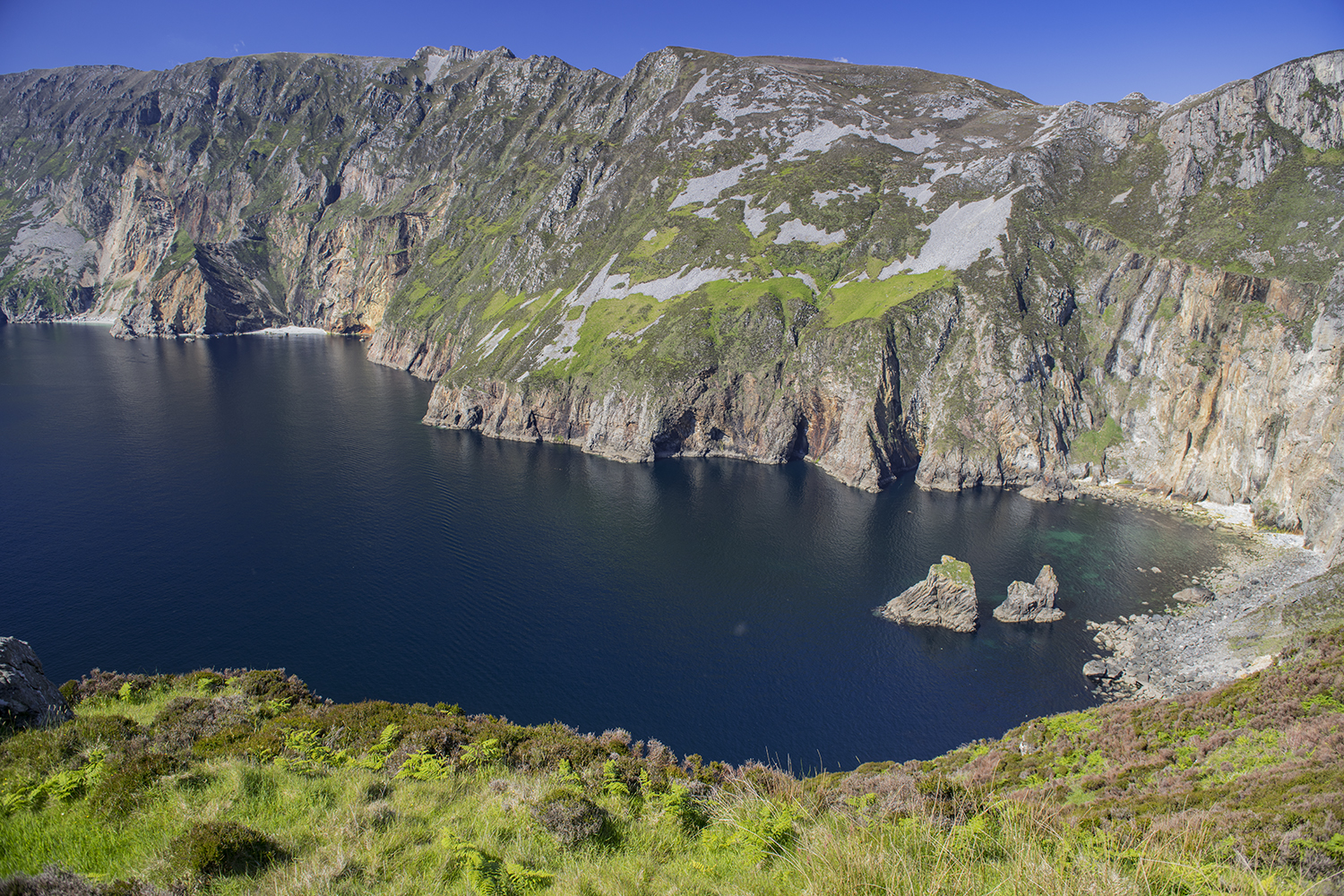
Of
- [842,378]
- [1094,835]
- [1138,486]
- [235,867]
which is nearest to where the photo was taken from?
[235,867]

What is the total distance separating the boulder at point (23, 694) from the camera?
16.2 meters

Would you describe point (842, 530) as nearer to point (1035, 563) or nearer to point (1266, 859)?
point (1035, 563)

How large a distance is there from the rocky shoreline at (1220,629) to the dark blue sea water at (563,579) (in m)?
2.92

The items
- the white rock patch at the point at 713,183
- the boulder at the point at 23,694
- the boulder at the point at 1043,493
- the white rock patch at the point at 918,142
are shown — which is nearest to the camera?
the boulder at the point at 23,694

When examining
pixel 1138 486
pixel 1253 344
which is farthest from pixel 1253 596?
pixel 1253 344

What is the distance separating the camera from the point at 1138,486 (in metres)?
96.9

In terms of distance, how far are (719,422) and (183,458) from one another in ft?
293

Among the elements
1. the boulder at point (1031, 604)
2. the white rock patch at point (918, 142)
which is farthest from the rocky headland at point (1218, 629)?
the white rock patch at point (918, 142)

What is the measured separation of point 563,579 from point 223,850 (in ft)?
200

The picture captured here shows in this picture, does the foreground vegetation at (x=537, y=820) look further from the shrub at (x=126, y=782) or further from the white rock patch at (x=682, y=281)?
the white rock patch at (x=682, y=281)

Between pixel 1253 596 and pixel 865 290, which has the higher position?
pixel 865 290

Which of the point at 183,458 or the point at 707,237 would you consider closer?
the point at 183,458

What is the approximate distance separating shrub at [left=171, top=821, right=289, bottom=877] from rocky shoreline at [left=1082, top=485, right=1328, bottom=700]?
58121 millimetres

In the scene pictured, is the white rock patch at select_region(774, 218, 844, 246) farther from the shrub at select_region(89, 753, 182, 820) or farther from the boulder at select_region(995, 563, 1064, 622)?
the shrub at select_region(89, 753, 182, 820)
